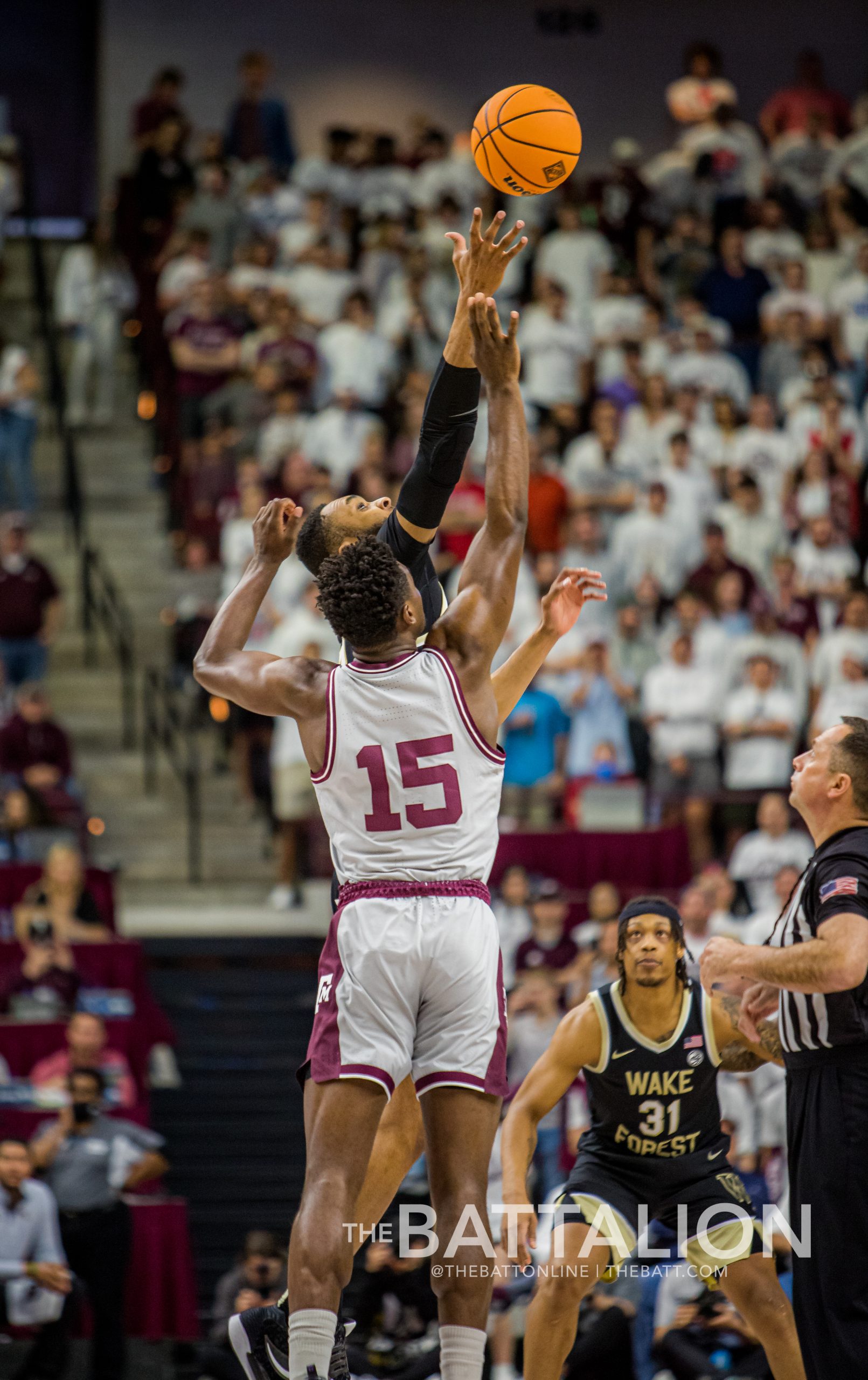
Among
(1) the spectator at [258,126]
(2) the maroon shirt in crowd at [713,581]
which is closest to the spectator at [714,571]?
(2) the maroon shirt in crowd at [713,581]

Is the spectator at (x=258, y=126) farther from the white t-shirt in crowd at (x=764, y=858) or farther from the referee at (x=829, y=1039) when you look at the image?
the referee at (x=829, y=1039)

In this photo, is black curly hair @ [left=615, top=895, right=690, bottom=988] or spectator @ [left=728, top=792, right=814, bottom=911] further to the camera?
spectator @ [left=728, top=792, right=814, bottom=911]

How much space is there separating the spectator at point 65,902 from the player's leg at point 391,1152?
6.87 meters

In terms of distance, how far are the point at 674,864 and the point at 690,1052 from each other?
6855 mm

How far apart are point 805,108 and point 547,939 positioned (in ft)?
39.5

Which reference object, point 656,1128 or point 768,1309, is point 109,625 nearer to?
point 656,1128

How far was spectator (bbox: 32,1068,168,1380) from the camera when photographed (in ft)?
32.3

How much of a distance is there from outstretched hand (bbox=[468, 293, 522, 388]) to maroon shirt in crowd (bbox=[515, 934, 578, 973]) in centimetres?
712

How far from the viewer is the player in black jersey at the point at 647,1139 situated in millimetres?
6367

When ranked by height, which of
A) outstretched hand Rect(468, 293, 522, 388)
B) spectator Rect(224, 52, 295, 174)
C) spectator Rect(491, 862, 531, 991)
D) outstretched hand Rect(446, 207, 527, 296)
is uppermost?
spectator Rect(224, 52, 295, 174)

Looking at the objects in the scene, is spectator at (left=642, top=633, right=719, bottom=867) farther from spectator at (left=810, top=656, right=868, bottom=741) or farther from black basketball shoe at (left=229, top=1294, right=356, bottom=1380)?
black basketball shoe at (left=229, top=1294, right=356, bottom=1380)

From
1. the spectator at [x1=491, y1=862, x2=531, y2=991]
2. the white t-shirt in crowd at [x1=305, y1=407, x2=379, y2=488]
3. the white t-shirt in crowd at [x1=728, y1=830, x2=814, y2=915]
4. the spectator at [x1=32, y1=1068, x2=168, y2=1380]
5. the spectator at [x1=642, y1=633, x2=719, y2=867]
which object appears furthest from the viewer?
the white t-shirt in crowd at [x1=305, y1=407, x2=379, y2=488]

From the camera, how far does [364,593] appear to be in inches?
211

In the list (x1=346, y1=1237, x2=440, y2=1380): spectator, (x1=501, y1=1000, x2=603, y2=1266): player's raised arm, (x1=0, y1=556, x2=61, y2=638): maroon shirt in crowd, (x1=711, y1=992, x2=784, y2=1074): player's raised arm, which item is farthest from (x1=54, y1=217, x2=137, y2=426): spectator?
(x1=711, y1=992, x2=784, y2=1074): player's raised arm
